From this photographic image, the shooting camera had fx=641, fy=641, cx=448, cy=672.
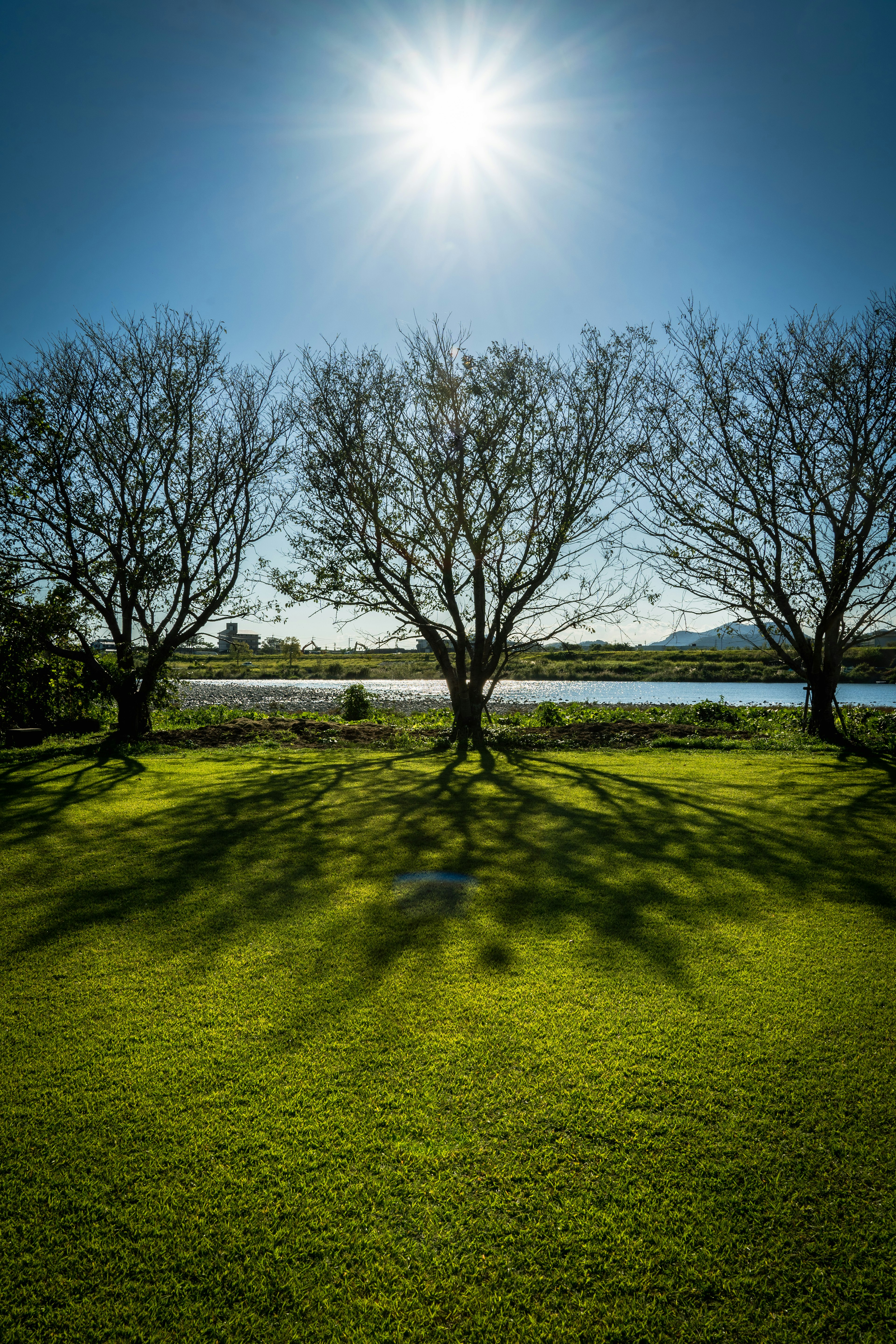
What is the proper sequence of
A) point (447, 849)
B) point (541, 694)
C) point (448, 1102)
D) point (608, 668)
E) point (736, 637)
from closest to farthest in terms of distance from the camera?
point (448, 1102) < point (447, 849) < point (736, 637) < point (541, 694) < point (608, 668)

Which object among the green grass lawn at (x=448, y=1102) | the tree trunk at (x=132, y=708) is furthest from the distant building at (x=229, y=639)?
the green grass lawn at (x=448, y=1102)

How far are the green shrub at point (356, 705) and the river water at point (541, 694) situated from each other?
3.92 metres

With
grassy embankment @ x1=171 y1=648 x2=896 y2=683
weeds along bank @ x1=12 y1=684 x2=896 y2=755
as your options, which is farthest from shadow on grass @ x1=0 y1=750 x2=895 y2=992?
grassy embankment @ x1=171 y1=648 x2=896 y2=683

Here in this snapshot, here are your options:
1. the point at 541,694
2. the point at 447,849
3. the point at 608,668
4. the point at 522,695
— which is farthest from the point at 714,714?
the point at 608,668

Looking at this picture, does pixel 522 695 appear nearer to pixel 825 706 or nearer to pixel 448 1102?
pixel 825 706

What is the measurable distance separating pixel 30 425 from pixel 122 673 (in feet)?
18.7

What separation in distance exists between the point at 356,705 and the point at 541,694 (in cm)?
1664

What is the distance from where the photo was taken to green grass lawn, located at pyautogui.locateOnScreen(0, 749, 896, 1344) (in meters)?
1.85

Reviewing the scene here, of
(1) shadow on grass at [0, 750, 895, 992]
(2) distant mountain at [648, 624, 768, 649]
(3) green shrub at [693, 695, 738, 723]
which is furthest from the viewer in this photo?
(3) green shrub at [693, 695, 738, 723]

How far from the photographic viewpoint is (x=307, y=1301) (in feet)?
5.94

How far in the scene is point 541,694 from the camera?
110 feet

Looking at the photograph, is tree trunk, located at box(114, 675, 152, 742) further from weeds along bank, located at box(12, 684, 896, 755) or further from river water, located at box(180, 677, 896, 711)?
river water, located at box(180, 677, 896, 711)

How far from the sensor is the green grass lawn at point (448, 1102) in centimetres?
185

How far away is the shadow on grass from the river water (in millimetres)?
8551
